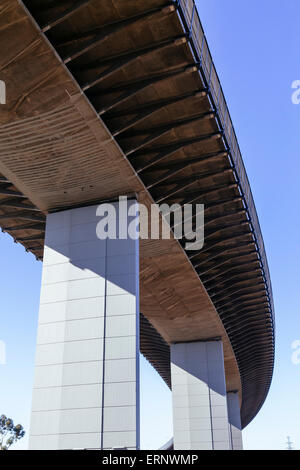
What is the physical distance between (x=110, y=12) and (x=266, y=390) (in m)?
56.8

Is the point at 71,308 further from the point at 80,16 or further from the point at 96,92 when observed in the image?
the point at 80,16

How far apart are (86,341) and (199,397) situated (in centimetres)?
1681

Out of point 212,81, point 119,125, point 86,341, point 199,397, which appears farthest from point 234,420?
point 212,81

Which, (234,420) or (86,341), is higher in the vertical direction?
(234,420)

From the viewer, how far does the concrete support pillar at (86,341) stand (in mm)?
14312

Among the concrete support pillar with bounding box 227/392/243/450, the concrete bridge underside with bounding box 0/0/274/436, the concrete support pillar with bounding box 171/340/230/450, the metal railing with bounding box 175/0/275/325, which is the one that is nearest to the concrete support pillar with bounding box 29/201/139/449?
the concrete bridge underside with bounding box 0/0/274/436

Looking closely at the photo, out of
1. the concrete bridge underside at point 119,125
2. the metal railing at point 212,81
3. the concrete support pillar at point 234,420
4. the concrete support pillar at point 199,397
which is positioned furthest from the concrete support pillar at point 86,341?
the concrete support pillar at point 234,420

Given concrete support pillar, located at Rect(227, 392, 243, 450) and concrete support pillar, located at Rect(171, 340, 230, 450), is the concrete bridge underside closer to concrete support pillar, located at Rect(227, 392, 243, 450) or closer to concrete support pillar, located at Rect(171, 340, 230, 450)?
concrete support pillar, located at Rect(171, 340, 230, 450)

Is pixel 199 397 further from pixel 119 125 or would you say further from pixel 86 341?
pixel 119 125

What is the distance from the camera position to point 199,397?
30.0 meters

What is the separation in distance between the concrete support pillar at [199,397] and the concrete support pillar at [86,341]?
16236mm

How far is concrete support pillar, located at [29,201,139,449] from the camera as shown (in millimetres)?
14312

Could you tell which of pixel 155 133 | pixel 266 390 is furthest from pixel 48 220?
pixel 266 390

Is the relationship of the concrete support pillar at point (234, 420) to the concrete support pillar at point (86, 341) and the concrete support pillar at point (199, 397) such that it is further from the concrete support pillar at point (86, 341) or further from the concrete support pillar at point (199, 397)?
the concrete support pillar at point (86, 341)
